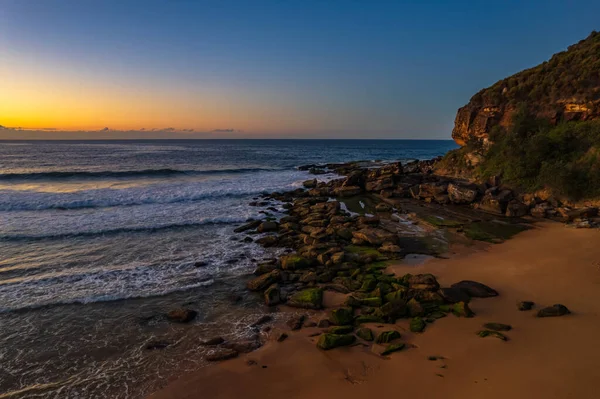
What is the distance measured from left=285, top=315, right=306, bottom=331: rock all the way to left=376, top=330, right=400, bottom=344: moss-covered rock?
7.94ft

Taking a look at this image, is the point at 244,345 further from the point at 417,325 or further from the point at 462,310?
the point at 462,310

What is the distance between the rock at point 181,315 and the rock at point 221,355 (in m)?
2.28

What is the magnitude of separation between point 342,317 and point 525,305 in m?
5.69

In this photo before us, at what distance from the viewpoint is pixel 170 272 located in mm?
14609

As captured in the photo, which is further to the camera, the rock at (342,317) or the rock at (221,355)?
the rock at (342,317)

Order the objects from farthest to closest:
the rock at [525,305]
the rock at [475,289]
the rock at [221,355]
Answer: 1. the rock at [475,289]
2. the rock at [525,305]
3. the rock at [221,355]

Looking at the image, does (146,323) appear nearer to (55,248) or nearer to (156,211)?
(55,248)

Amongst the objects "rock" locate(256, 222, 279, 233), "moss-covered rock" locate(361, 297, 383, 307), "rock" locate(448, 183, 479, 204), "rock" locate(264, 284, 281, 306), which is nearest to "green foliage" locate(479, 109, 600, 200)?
"rock" locate(448, 183, 479, 204)

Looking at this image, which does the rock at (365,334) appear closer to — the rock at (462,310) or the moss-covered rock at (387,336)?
the moss-covered rock at (387,336)

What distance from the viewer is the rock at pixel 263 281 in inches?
509

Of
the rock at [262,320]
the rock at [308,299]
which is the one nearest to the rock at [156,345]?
the rock at [262,320]

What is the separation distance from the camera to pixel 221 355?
346 inches

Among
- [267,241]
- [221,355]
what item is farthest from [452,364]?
[267,241]

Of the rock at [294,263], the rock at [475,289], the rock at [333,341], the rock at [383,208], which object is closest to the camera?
the rock at [333,341]
